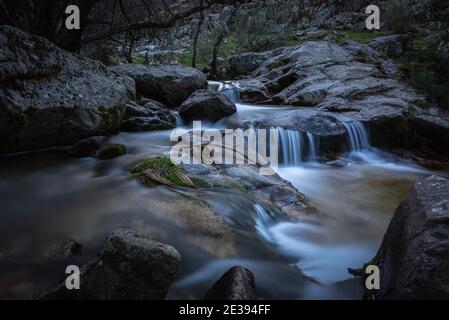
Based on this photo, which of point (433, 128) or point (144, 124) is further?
point (433, 128)

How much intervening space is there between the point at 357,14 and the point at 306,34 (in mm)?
4795

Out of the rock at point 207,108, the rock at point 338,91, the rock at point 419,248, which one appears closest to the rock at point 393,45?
the rock at point 338,91

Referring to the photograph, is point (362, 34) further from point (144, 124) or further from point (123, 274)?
point (123, 274)

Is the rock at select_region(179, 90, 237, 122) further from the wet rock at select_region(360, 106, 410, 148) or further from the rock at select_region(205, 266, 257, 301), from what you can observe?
the rock at select_region(205, 266, 257, 301)

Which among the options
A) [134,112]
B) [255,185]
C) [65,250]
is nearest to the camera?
[65,250]

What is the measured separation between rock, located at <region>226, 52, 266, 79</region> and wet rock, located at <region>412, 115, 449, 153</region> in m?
12.1

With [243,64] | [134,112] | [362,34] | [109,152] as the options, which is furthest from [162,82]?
[362,34]

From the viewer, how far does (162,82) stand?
12.8 meters

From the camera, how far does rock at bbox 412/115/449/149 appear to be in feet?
30.7

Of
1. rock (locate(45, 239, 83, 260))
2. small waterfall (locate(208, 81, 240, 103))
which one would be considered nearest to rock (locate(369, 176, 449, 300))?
rock (locate(45, 239, 83, 260))

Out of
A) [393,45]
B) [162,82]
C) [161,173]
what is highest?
[393,45]

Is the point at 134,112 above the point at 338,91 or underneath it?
underneath

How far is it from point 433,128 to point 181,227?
8308mm
